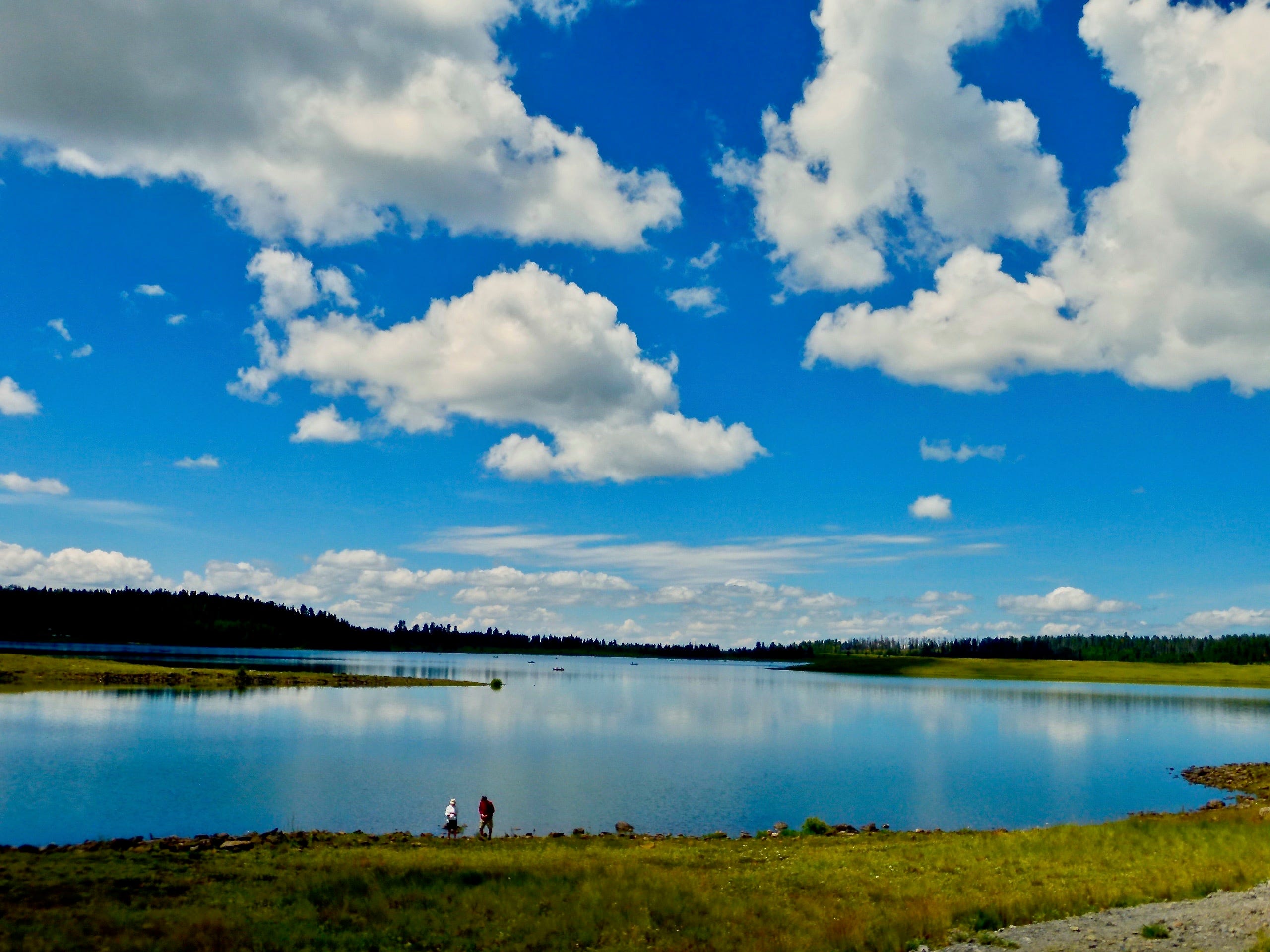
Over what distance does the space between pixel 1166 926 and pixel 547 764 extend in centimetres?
5102

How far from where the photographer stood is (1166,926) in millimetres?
21688

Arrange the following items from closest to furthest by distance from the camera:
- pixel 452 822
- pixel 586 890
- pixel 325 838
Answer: pixel 586 890, pixel 325 838, pixel 452 822

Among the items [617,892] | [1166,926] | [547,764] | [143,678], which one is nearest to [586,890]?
[617,892]

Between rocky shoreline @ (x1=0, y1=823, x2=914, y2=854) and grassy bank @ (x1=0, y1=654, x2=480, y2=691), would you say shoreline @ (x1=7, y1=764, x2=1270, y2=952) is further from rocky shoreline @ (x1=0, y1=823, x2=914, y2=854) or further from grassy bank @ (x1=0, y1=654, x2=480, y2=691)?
grassy bank @ (x1=0, y1=654, x2=480, y2=691)

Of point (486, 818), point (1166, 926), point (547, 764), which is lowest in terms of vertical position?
point (547, 764)

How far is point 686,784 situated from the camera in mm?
59844

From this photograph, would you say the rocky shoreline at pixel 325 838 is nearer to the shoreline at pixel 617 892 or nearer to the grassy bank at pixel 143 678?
the shoreline at pixel 617 892

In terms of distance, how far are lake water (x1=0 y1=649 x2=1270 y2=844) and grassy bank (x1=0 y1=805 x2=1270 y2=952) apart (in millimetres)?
11072

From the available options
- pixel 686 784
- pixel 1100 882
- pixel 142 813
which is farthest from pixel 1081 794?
pixel 142 813

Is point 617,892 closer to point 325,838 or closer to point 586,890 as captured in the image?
point 586,890

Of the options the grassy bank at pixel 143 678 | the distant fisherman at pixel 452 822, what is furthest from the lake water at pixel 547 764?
the grassy bank at pixel 143 678

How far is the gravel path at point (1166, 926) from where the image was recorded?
1991 cm

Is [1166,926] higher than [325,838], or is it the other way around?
[1166,926]

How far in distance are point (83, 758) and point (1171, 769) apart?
8878cm
